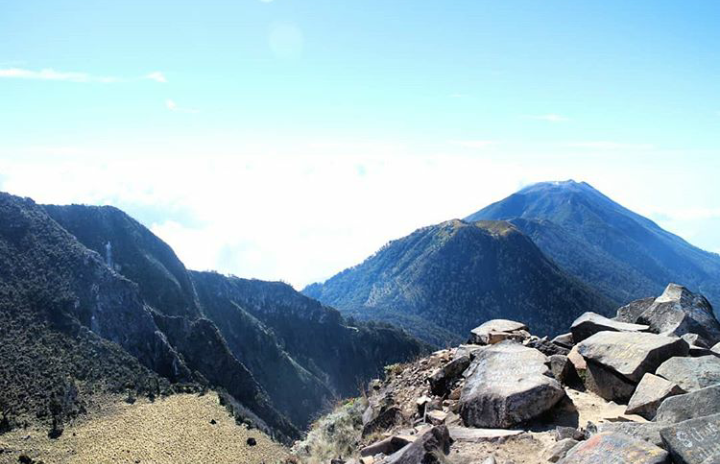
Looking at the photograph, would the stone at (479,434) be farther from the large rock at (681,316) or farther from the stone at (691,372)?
the large rock at (681,316)

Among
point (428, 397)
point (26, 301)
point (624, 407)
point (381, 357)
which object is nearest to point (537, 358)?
point (624, 407)

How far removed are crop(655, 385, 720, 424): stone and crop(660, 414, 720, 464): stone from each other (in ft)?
3.64

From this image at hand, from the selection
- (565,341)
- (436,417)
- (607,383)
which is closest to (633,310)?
(565,341)

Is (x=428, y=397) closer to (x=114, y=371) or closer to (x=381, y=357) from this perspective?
(x=114, y=371)

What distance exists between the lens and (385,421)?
12781 millimetres

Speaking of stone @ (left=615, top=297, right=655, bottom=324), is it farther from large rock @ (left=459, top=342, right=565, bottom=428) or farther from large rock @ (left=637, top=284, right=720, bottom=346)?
large rock @ (left=459, top=342, right=565, bottom=428)

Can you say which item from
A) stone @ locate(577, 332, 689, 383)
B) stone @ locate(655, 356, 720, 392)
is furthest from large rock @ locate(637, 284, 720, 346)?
stone @ locate(655, 356, 720, 392)

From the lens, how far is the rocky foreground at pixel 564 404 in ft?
25.2

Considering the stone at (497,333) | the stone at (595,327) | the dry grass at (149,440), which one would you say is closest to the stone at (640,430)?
the stone at (595,327)

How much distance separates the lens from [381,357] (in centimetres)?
15112

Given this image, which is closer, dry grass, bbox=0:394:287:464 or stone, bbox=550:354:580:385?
stone, bbox=550:354:580:385

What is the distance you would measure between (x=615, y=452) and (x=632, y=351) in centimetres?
514

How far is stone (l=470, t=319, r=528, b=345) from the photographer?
55.1ft

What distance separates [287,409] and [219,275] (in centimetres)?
5136
